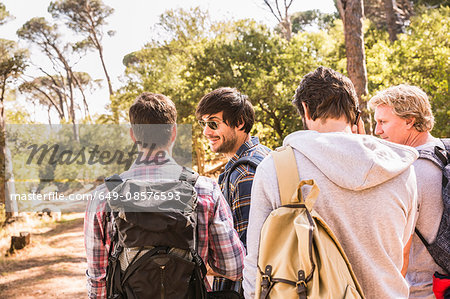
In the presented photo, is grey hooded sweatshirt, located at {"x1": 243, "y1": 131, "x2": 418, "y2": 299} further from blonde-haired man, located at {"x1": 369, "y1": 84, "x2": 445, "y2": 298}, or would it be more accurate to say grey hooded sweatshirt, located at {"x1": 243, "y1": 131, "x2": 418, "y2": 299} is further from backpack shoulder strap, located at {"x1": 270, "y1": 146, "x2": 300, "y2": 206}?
blonde-haired man, located at {"x1": 369, "y1": 84, "x2": 445, "y2": 298}

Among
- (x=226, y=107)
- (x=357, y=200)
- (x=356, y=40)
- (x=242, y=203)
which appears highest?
(x=356, y=40)

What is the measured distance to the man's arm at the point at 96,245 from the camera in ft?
5.31

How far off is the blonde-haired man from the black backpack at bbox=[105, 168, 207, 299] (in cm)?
86

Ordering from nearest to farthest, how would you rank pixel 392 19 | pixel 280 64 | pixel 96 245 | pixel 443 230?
pixel 443 230, pixel 96 245, pixel 280 64, pixel 392 19

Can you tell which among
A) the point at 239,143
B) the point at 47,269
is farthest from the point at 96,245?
the point at 47,269

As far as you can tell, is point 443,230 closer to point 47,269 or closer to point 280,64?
point 47,269

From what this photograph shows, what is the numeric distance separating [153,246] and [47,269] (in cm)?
686

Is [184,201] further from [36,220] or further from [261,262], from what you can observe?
[36,220]

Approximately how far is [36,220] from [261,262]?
12565 mm

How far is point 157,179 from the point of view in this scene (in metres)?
1.68

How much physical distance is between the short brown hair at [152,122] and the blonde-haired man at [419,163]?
0.97 metres

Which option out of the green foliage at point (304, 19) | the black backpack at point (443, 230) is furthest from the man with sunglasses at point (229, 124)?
the green foliage at point (304, 19)

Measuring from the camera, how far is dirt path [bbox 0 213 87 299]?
6.11 meters

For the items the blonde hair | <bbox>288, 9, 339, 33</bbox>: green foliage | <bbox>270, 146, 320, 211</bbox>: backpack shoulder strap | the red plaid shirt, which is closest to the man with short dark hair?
the red plaid shirt
